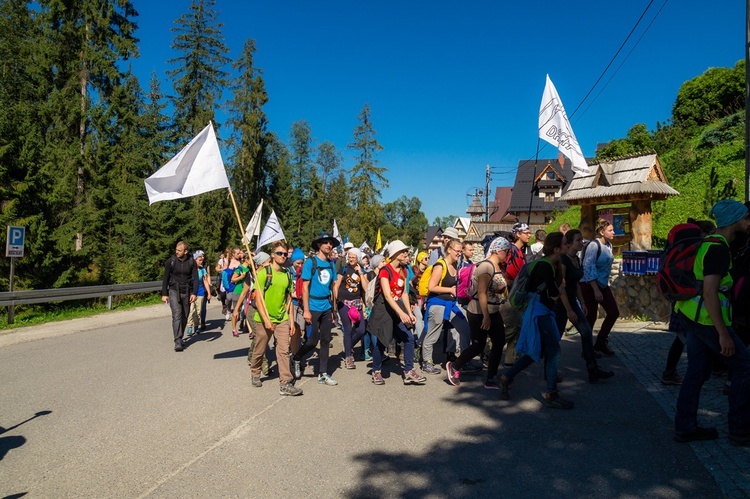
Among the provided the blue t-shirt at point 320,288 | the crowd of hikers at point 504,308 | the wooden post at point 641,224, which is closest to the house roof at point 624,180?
the wooden post at point 641,224

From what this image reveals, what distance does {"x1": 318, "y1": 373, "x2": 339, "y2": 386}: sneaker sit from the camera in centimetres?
674

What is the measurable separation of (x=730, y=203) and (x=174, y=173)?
638 centimetres

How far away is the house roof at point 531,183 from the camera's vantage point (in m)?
55.0

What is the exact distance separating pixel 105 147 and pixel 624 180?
22.3 m

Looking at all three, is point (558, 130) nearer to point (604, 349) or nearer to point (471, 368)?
point (604, 349)

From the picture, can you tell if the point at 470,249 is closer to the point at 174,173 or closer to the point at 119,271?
the point at 174,173

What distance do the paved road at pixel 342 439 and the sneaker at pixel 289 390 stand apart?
12cm

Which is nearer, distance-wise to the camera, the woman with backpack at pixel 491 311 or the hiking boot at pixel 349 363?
the woman with backpack at pixel 491 311

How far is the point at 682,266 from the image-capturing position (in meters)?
4.23

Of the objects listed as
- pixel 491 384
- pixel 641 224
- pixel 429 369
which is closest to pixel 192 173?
pixel 429 369

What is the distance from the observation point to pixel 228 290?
12383 mm

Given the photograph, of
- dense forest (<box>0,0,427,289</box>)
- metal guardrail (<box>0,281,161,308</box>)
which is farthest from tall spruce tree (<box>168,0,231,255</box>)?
metal guardrail (<box>0,281,161,308</box>)

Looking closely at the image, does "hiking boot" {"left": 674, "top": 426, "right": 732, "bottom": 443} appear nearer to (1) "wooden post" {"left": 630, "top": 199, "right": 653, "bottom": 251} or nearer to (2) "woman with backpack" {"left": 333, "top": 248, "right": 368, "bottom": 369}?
(2) "woman with backpack" {"left": 333, "top": 248, "right": 368, "bottom": 369}

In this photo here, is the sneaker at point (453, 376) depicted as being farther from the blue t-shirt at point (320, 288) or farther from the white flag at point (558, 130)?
the white flag at point (558, 130)
